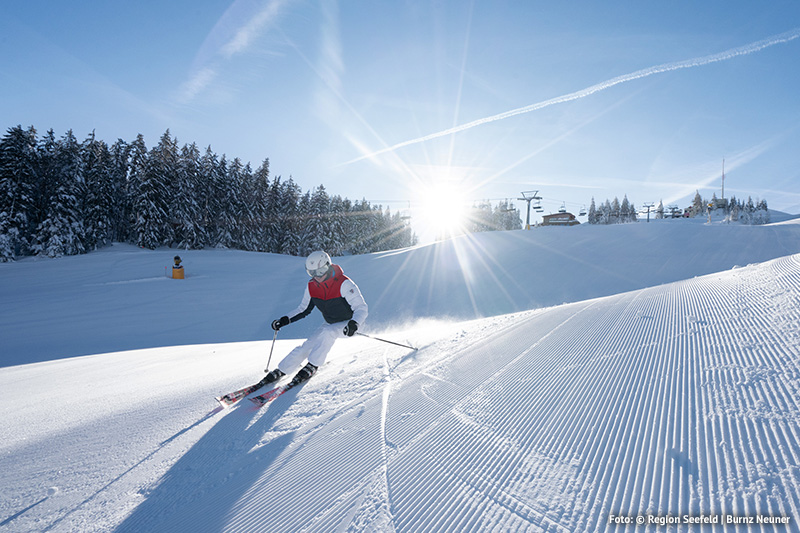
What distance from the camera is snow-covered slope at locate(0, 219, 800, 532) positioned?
1.77m

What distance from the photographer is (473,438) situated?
8.16 feet

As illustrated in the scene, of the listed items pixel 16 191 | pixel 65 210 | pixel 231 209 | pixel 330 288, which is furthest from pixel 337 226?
pixel 330 288

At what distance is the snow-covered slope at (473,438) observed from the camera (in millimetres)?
1771

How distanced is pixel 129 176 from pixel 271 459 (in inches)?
1708

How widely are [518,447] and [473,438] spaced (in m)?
0.34

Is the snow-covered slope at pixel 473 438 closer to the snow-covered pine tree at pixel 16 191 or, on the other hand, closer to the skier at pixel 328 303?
the skier at pixel 328 303

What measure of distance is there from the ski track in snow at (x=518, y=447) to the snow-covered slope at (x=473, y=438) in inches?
0.5

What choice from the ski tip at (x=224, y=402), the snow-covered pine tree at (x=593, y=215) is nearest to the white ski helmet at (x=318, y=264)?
the ski tip at (x=224, y=402)

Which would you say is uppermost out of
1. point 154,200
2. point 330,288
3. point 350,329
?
point 154,200

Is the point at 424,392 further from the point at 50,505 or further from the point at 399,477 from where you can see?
the point at 50,505

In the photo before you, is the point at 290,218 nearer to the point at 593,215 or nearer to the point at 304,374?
the point at 304,374

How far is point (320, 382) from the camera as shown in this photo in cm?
431

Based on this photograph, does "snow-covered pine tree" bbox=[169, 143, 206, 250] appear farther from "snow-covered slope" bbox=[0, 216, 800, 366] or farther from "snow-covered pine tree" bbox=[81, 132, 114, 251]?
"snow-covered slope" bbox=[0, 216, 800, 366]

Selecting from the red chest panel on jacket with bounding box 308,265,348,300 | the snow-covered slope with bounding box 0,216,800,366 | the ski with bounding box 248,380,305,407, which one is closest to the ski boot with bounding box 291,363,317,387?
the ski with bounding box 248,380,305,407
